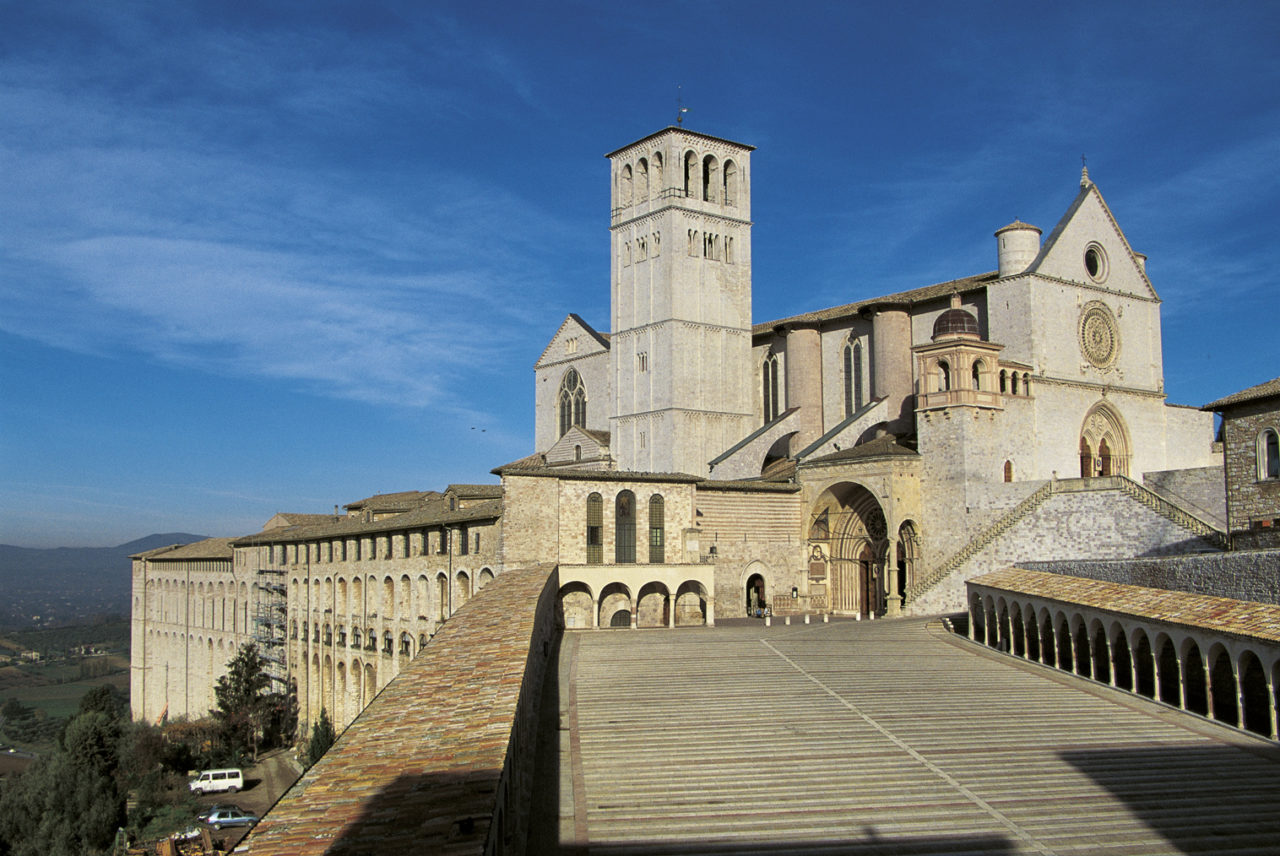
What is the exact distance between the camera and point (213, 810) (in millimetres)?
38219

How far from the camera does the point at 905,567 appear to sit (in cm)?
4028

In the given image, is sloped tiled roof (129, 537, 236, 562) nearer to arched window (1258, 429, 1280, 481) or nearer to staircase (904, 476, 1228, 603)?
staircase (904, 476, 1228, 603)

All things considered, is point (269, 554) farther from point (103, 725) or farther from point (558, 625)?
point (558, 625)

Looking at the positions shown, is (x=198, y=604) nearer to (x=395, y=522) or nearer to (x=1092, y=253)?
(x=395, y=522)

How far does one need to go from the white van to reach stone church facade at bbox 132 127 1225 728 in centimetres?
525

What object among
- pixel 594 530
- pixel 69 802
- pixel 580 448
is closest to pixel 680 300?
pixel 580 448

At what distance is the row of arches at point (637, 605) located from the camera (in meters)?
35.7

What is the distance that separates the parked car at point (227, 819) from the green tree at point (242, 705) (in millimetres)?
10641

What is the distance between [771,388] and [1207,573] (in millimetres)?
31985

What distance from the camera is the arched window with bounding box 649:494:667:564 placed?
3697 centimetres

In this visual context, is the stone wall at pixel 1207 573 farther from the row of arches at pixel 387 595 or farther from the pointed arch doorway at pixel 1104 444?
the row of arches at pixel 387 595

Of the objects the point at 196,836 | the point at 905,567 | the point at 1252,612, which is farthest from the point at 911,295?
the point at 196,836

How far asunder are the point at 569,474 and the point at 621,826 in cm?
2149

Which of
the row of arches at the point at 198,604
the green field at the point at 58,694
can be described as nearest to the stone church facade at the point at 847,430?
the row of arches at the point at 198,604
